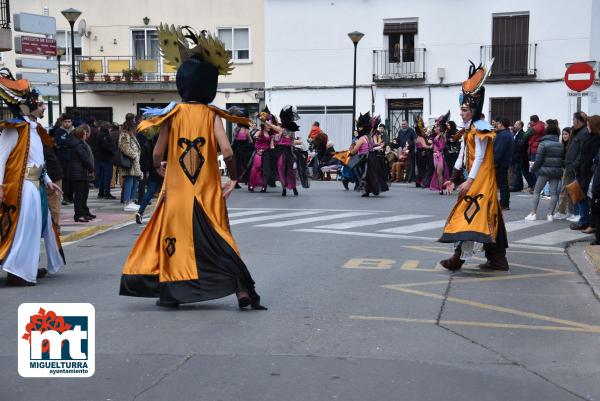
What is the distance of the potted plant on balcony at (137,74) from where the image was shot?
129ft

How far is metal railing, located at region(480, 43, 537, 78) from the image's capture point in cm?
3475

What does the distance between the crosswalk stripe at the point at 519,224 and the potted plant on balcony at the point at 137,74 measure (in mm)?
26055

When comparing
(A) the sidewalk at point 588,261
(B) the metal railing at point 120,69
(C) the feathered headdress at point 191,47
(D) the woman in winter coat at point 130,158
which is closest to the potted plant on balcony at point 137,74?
(B) the metal railing at point 120,69

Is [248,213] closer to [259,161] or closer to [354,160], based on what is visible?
[259,161]

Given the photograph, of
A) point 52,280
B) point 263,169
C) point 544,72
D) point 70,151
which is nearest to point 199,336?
point 52,280

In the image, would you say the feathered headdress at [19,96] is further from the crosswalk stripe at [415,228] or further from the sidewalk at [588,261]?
the crosswalk stripe at [415,228]

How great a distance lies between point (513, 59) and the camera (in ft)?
115

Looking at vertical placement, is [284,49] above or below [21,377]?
above

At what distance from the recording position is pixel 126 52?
1581 inches

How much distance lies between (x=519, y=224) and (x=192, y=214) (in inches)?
375

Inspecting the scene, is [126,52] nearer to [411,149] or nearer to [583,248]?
[411,149]

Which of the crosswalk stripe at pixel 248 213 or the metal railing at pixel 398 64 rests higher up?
the metal railing at pixel 398 64

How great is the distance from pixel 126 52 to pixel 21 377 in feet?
117

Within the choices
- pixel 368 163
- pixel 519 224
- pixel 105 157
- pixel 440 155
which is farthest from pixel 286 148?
pixel 519 224
